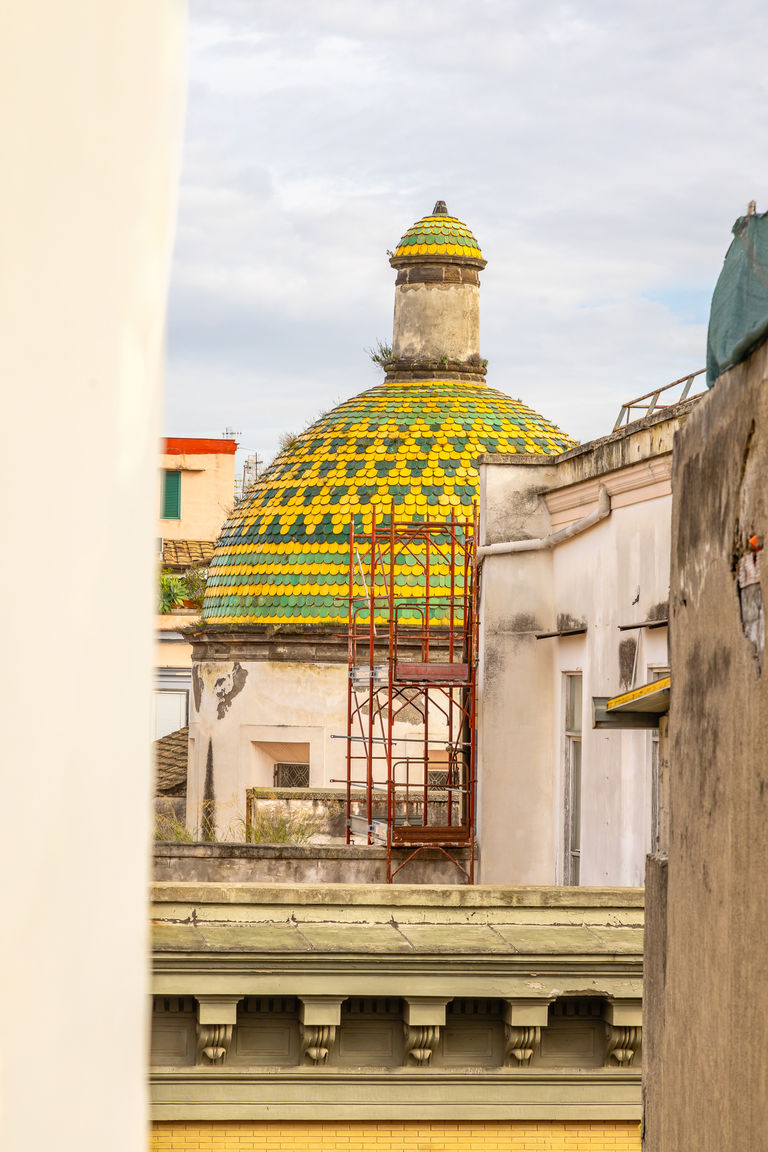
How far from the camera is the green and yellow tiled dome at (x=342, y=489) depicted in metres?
24.6

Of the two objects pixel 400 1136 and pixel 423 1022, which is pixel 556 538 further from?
pixel 400 1136

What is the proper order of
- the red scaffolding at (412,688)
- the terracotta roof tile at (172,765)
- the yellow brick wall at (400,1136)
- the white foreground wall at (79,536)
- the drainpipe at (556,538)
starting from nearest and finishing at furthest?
the white foreground wall at (79,536)
the yellow brick wall at (400,1136)
the drainpipe at (556,538)
the red scaffolding at (412,688)
the terracotta roof tile at (172,765)

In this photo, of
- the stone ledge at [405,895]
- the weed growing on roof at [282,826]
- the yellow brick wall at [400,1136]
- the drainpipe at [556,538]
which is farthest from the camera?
the weed growing on roof at [282,826]

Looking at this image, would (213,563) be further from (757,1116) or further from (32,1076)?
(32,1076)

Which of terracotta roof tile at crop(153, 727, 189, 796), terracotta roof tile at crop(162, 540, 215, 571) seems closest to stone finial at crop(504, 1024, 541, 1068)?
terracotta roof tile at crop(153, 727, 189, 796)

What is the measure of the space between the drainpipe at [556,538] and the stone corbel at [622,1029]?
19.1 feet

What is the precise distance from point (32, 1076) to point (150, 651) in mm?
439

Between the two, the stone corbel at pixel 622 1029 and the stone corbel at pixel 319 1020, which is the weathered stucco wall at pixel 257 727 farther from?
the stone corbel at pixel 319 1020

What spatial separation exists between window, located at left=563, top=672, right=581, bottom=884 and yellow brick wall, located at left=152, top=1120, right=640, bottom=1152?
607cm

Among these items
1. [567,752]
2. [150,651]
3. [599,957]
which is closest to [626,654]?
[567,752]

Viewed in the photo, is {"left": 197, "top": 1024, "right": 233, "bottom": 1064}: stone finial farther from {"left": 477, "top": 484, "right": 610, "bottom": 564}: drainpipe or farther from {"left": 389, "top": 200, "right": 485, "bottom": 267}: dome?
{"left": 389, "top": 200, "right": 485, "bottom": 267}: dome

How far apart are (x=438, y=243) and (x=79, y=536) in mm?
27041

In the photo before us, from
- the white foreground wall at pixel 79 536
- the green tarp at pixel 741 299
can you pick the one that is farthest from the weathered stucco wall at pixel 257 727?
the white foreground wall at pixel 79 536

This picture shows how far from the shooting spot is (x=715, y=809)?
599cm
